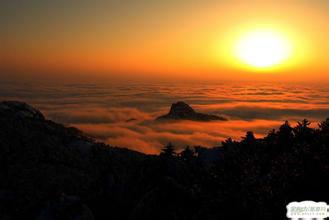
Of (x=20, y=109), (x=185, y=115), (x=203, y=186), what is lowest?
(x=185, y=115)

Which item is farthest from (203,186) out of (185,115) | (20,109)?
(185,115)

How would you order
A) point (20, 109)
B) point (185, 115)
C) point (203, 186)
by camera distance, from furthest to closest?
point (185, 115) < point (20, 109) < point (203, 186)

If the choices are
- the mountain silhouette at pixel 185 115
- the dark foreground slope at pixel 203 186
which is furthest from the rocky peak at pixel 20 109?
the mountain silhouette at pixel 185 115

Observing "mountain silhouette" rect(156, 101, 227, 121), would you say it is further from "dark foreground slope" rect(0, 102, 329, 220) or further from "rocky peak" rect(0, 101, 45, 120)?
"dark foreground slope" rect(0, 102, 329, 220)

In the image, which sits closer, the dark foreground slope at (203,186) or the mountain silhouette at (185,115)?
the dark foreground slope at (203,186)

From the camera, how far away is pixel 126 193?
32.8 feet

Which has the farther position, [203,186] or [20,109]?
[20,109]

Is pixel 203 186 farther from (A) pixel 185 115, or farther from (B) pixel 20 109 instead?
(A) pixel 185 115

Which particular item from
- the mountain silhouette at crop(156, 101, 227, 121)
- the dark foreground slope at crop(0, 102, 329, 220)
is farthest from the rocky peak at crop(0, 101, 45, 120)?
the mountain silhouette at crop(156, 101, 227, 121)

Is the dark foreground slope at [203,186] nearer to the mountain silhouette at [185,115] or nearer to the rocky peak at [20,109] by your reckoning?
the rocky peak at [20,109]

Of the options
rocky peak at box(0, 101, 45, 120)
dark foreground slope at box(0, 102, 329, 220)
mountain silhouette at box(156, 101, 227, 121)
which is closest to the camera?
dark foreground slope at box(0, 102, 329, 220)

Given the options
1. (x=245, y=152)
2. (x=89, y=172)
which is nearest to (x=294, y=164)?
(x=245, y=152)

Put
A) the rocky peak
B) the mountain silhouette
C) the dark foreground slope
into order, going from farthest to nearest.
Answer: the mountain silhouette, the rocky peak, the dark foreground slope

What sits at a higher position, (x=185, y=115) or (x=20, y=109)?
(x=20, y=109)
